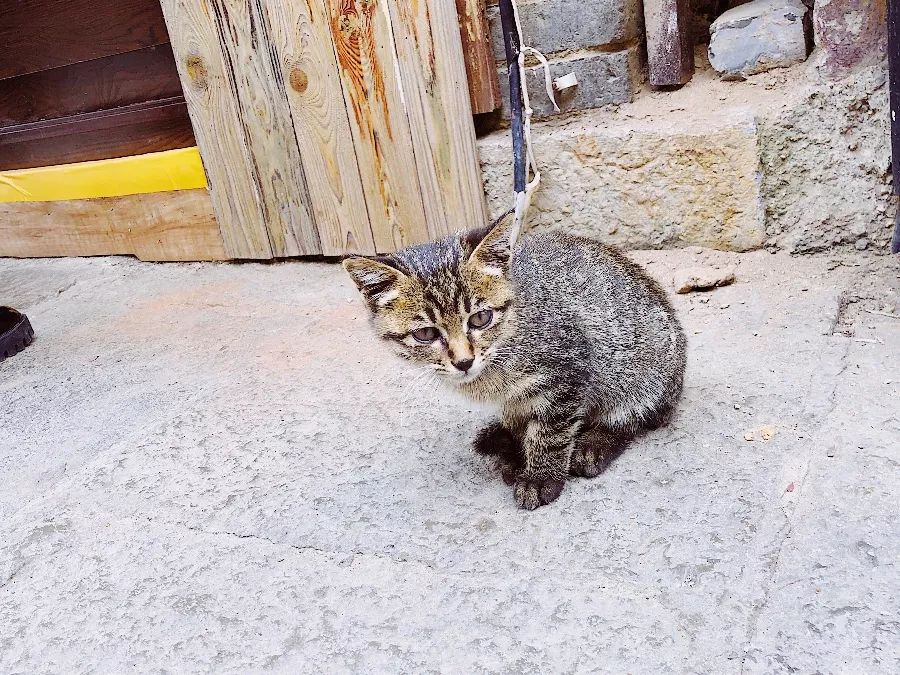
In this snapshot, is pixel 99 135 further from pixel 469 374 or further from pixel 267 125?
pixel 469 374

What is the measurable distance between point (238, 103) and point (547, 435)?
2.69m

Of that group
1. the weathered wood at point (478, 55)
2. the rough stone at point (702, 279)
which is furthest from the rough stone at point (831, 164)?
the weathered wood at point (478, 55)

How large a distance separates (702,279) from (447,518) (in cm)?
163

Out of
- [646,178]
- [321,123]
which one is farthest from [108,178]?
[646,178]

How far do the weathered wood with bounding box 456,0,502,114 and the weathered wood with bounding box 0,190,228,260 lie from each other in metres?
1.76

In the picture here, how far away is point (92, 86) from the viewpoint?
4.64 metres

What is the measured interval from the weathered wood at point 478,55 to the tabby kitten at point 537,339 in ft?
4.15

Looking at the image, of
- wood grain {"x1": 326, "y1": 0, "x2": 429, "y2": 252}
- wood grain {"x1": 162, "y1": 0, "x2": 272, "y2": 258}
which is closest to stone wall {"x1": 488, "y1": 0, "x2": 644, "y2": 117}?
wood grain {"x1": 326, "y1": 0, "x2": 429, "y2": 252}

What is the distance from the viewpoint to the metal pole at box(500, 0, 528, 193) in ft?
10.6

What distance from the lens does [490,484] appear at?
2.35 metres

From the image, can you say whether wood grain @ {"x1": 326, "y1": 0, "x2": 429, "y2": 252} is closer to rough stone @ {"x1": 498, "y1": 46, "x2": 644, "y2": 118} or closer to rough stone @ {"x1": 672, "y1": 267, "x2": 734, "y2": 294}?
rough stone @ {"x1": 498, "y1": 46, "x2": 644, "y2": 118}

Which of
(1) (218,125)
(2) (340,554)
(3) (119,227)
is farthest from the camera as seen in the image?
(3) (119,227)

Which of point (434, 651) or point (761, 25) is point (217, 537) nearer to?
point (434, 651)

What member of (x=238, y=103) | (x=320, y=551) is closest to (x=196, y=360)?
(x=238, y=103)
